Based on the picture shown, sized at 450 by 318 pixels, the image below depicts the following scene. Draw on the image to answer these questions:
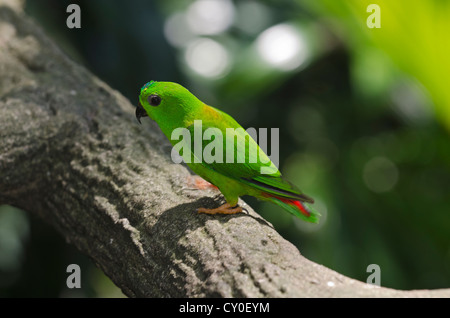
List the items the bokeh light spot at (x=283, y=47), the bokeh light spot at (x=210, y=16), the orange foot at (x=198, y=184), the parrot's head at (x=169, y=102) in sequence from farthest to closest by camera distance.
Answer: the bokeh light spot at (x=210, y=16)
the bokeh light spot at (x=283, y=47)
the orange foot at (x=198, y=184)
the parrot's head at (x=169, y=102)

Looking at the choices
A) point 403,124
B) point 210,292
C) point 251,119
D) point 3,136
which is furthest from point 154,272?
point 403,124

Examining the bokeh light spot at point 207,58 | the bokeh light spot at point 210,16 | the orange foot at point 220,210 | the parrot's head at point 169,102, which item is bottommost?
the orange foot at point 220,210

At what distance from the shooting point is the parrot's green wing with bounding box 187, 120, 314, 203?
89.7 inches

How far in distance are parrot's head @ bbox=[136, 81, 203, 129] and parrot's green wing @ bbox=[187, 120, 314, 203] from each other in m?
0.08

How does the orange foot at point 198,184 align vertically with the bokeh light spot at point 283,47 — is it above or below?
below

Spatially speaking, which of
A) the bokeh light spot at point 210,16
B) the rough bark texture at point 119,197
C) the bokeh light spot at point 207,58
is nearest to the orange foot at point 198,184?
the rough bark texture at point 119,197

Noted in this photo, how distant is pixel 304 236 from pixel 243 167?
169 cm

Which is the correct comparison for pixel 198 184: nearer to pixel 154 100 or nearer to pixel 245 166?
pixel 245 166

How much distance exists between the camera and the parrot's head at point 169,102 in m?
2.33

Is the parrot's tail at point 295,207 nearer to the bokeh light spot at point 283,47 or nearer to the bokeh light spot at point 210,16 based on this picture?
the bokeh light spot at point 283,47

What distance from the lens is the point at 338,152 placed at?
417 centimetres

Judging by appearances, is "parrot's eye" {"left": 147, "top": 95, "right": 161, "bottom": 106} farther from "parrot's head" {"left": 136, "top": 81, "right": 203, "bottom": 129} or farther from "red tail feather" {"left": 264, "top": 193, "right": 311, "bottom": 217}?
"red tail feather" {"left": 264, "top": 193, "right": 311, "bottom": 217}

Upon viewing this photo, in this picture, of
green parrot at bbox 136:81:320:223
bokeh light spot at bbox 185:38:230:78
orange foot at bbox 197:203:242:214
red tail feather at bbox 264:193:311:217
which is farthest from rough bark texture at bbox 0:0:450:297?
bokeh light spot at bbox 185:38:230:78
